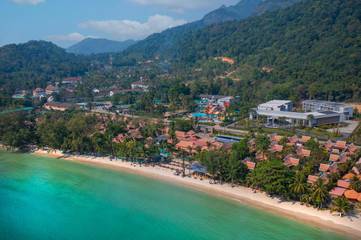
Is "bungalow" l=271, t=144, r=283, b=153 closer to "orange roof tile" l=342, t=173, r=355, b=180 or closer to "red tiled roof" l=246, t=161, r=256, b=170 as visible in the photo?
"red tiled roof" l=246, t=161, r=256, b=170

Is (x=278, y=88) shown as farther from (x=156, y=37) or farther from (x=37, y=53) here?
(x=156, y=37)

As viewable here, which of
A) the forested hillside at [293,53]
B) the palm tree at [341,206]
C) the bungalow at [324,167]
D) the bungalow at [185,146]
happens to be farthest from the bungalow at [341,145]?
the forested hillside at [293,53]

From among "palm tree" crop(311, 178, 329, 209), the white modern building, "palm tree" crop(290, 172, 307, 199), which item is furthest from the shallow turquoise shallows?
the white modern building

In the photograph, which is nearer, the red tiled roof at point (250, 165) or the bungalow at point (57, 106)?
the red tiled roof at point (250, 165)

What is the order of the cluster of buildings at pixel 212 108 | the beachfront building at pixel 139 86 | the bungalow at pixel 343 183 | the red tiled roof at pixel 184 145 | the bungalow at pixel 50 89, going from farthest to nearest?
the beachfront building at pixel 139 86, the bungalow at pixel 50 89, the cluster of buildings at pixel 212 108, the red tiled roof at pixel 184 145, the bungalow at pixel 343 183

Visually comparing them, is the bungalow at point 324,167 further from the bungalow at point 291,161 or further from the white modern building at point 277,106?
the white modern building at point 277,106

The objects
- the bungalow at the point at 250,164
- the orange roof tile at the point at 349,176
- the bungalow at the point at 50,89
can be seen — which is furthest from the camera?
the bungalow at the point at 50,89

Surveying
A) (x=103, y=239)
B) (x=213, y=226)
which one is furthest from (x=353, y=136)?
(x=103, y=239)
